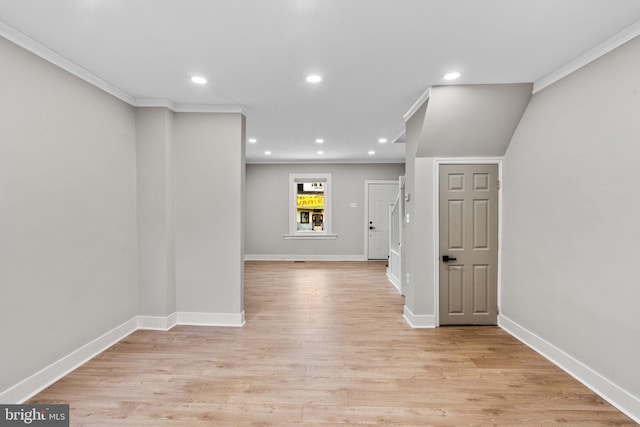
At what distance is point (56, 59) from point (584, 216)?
463 centimetres

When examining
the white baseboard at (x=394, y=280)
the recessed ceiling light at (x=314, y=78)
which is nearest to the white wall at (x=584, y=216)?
the white baseboard at (x=394, y=280)

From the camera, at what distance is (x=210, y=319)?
3.65 meters

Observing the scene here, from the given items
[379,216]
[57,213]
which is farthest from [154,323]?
[379,216]

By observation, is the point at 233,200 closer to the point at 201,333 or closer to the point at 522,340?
the point at 201,333

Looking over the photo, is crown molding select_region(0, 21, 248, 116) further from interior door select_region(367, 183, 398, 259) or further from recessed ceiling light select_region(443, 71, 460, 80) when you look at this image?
interior door select_region(367, 183, 398, 259)

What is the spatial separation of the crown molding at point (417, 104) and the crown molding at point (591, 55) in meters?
1.06

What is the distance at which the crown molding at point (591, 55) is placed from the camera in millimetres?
2059

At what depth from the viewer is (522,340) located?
3.20 metres

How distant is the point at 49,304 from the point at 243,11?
2.74m

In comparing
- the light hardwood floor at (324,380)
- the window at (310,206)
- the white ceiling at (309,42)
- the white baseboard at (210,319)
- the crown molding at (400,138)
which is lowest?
the light hardwood floor at (324,380)

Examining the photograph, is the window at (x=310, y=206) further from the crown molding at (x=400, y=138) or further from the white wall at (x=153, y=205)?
the white wall at (x=153, y=205)

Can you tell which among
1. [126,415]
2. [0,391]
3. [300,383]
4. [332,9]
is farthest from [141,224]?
[332,9]

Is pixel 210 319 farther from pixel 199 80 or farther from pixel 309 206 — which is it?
pixel 309 206

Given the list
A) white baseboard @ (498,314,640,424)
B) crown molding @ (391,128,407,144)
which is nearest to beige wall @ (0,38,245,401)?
crown molding @ (391,128,407,144)
